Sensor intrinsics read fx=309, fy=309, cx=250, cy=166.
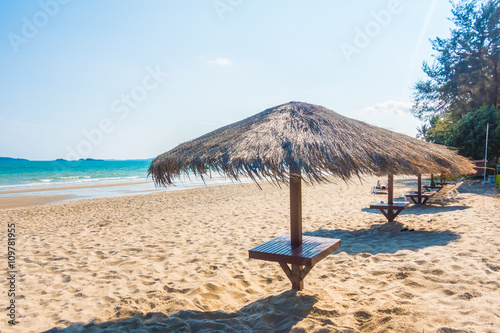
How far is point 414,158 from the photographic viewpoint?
3.65 meters

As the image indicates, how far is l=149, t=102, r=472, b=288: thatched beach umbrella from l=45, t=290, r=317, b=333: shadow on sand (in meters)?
0.66

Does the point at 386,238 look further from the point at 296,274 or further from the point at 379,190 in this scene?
the point at 379,190

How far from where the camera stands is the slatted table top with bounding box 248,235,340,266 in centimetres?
290

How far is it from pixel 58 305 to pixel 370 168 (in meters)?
3.48

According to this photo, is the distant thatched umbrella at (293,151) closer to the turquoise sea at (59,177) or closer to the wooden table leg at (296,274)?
the wooden table leg at (296,274)

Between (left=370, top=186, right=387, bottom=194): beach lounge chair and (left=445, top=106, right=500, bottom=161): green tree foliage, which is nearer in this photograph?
(left=370, top=186, right=387, bottom=194): beach lounge chair

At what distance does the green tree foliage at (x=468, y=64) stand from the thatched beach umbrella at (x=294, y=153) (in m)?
19.7

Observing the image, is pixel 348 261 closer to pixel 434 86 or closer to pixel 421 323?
pixel 421 323

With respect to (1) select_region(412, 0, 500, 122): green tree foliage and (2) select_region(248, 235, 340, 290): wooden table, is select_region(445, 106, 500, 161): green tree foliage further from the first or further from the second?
(2) select_region(248, 235, 340, 290): wooden table

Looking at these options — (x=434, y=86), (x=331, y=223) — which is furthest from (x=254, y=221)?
(x=434, y=86)

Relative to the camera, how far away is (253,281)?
3730 mm

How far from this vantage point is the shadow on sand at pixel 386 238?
4.67 m

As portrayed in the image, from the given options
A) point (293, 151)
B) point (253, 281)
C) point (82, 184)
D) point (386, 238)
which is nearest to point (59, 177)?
point (82, 184)

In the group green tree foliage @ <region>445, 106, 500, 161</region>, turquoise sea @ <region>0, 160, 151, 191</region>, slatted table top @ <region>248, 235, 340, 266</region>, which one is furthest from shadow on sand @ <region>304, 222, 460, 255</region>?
turquoise sea @ <region>0, 160, 151, 191</region>
